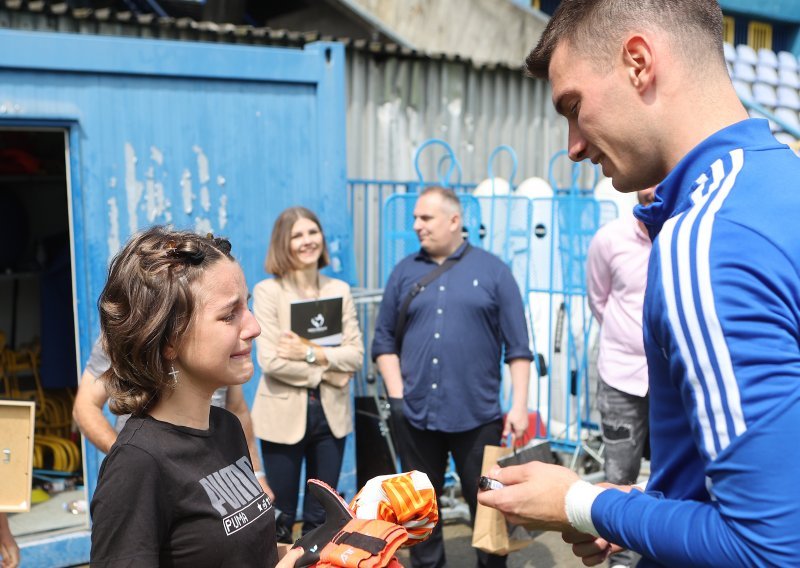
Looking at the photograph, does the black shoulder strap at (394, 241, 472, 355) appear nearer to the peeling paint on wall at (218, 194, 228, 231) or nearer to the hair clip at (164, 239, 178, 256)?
the peeling paint on wall at (218, 194, 228, 231)

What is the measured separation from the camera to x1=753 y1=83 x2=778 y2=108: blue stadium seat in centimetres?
1395

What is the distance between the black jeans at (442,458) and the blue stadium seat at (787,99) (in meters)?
12.0

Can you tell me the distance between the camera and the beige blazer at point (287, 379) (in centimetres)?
452

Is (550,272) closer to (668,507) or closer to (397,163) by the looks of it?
(397,163)

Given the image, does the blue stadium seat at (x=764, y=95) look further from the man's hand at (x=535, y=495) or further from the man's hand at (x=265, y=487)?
the man's hand at (x=535, y=495)

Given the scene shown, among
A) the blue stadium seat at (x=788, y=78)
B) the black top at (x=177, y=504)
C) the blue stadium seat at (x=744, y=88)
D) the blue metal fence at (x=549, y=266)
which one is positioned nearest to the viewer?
the black top at (x=177, y=504)

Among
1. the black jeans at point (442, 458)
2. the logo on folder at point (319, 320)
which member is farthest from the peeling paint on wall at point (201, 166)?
the black jeans at point (442, 458)

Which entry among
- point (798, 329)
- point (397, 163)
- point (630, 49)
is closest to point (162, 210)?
point (397, 163)

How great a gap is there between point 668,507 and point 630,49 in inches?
30.2

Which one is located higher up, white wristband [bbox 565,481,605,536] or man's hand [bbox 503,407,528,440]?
white wristband [bbox 565,481,605,536]

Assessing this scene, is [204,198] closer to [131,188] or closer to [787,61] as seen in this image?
[131,188]

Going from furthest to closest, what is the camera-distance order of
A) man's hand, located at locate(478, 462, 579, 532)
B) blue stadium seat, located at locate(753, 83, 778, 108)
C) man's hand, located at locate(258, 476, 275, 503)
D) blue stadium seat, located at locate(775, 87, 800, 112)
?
blue stadium seat, located at locate(775, 87, 800, 112), blue stadium seat, located at locate(753, 83, 778, 108), man's hand, located at locate(258, 476, 275, 503), man's hand, located at locate(478, 462, 579, 532)

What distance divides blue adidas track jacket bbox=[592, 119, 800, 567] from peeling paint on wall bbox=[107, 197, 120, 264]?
3954 millimetres

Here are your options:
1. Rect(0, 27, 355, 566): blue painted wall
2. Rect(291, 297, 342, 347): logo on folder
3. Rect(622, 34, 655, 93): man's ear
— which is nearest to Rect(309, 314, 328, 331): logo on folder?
Rect(291, 297, 342, 347): logo on folder
